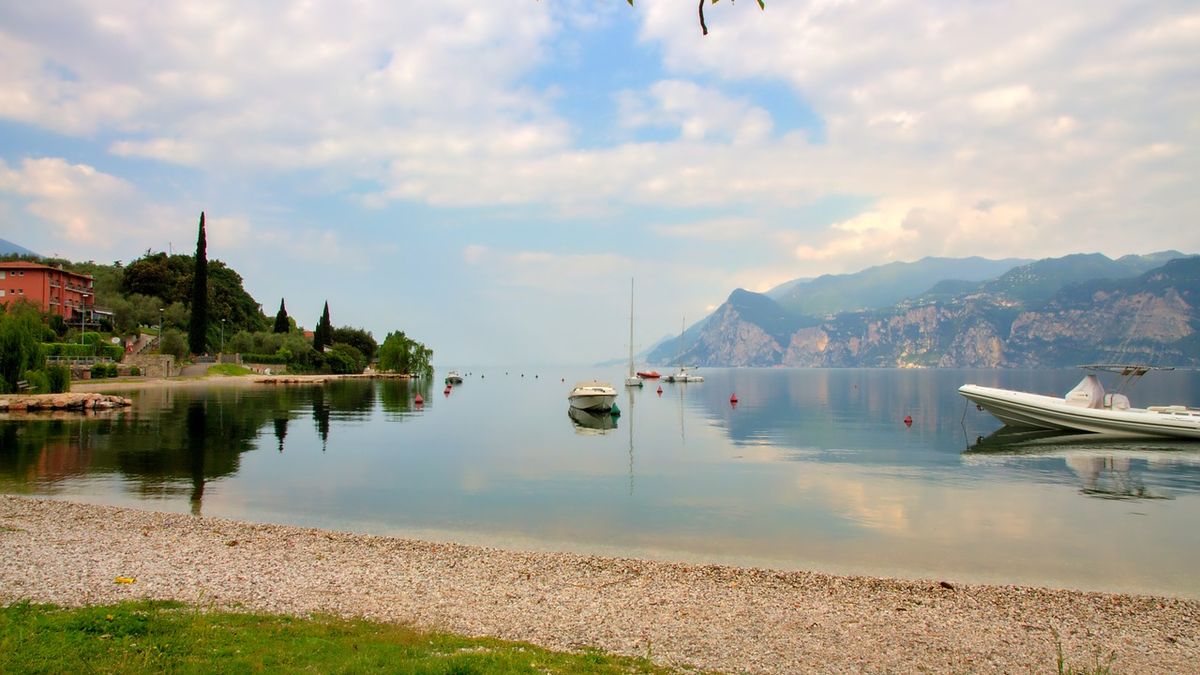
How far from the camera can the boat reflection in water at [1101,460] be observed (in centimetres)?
3044

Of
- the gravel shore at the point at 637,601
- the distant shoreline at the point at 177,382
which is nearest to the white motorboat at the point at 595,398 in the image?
the distant shoreline at the point at 177,382

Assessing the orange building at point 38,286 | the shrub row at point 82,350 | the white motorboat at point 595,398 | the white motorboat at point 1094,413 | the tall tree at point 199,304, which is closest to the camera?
the white motorboat at point 1094,413

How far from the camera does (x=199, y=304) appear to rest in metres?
105

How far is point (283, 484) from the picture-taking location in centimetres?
2756

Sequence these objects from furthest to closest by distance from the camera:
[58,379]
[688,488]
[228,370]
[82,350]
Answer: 1. [228,370]
2. [82,350]
3. [58,379]
4. [688,488]

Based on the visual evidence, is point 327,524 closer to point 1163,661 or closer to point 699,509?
point 699,509

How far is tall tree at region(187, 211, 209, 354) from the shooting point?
104 m

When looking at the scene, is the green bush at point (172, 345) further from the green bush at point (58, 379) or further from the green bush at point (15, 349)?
the green bush at point (15, 349)

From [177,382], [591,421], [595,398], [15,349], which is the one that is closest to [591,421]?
[591,421]

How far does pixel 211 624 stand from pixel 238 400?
230 ft

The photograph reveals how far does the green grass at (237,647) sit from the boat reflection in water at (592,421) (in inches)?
1708

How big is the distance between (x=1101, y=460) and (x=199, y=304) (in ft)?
362

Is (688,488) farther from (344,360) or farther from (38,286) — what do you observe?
(344,360)

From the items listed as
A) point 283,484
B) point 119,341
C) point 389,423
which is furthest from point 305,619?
point 119,341
